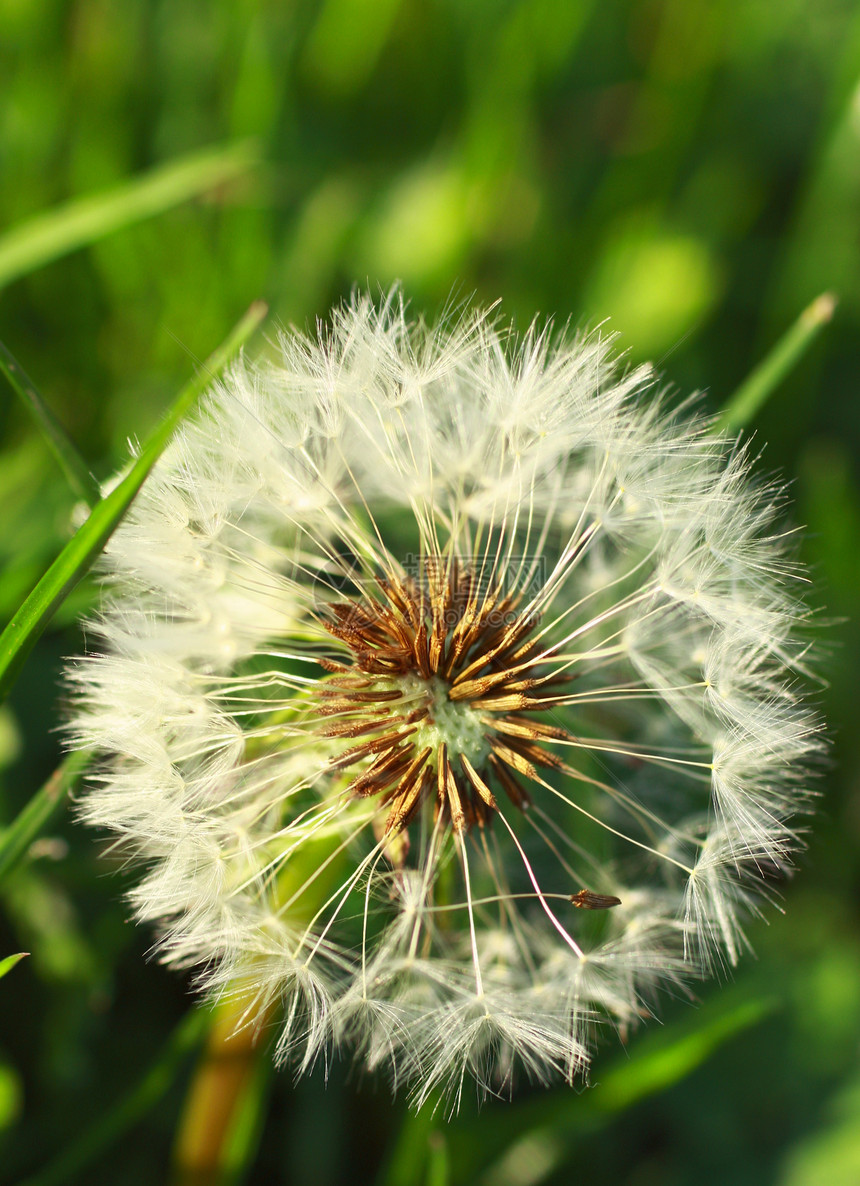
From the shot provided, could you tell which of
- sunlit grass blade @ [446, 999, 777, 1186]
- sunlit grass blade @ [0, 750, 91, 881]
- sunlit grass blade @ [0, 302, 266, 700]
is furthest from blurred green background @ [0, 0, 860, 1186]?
sunlit grass blade @ [0, 302, 266, 700]

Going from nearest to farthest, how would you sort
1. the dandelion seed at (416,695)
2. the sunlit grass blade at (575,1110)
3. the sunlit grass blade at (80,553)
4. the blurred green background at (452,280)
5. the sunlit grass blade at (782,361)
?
the sunlit grass blade at (80,553) → the dandelion seed at (416,695) → the sunlit grass blade at (575,1110) → the sunlit grass blade at (782,361) → the blurred green background at (452,280)

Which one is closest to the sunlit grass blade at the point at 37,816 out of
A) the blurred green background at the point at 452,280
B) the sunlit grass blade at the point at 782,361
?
the blurred green background at the point at 452,280

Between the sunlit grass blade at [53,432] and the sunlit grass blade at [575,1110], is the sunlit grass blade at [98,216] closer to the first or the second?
the sunlit grass blade at [53,432]

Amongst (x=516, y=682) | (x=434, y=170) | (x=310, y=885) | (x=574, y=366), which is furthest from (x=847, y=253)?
(x=310, y=885)

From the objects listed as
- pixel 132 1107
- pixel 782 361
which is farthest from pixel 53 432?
pixel 782 361

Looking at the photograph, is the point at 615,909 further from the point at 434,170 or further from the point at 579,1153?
the point at 434,170
